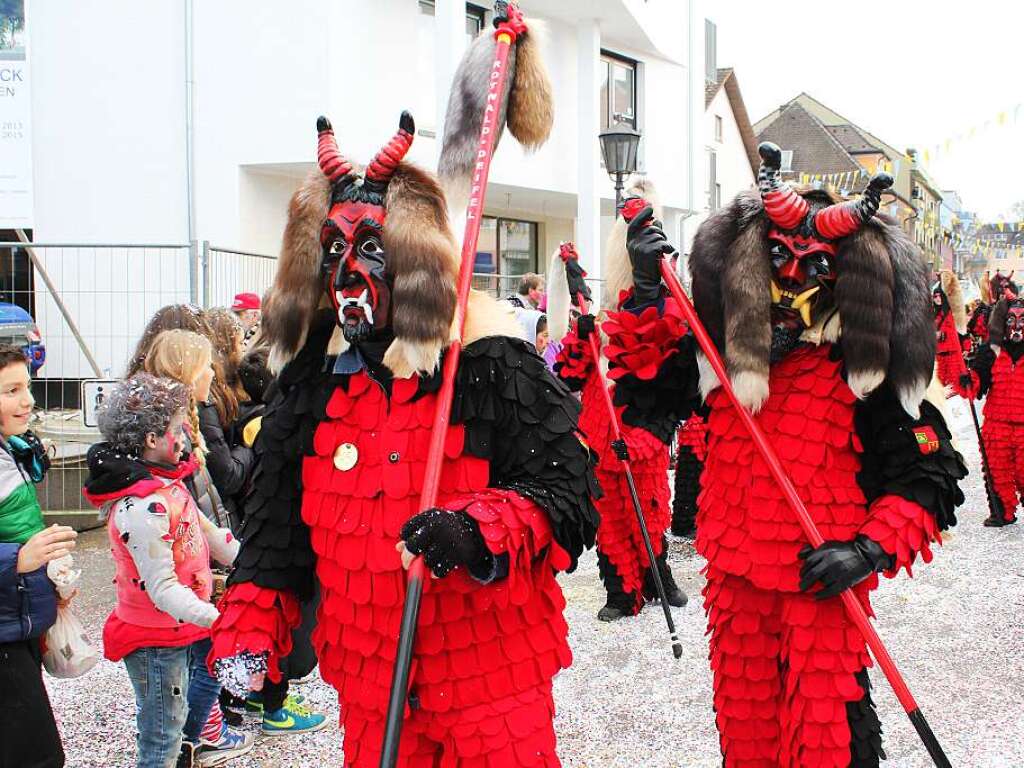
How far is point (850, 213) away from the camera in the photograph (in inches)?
95.7

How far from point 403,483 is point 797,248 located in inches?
52.7

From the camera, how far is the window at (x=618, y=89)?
14719mm

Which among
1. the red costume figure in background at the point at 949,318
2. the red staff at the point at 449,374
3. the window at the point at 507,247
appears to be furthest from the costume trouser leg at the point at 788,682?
the window at the point at 507,247

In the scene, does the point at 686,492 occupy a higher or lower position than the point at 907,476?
lower

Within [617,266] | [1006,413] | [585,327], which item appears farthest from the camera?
[1006,413]

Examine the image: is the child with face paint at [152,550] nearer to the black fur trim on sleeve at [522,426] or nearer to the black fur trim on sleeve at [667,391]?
the black fur trim on sleeve at [522,426]

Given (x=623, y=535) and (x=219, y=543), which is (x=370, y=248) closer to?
(x=219, y=543)

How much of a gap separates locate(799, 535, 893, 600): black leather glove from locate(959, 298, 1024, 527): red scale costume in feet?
17.3

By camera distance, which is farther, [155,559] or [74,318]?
[74,318]

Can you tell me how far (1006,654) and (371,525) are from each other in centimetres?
382

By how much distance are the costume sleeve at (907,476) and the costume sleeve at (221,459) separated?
7.69ft

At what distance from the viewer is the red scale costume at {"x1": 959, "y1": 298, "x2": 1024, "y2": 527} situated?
6.85 meters

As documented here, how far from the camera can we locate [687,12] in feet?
52.4

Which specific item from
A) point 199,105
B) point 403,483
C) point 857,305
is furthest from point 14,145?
point 857,305
